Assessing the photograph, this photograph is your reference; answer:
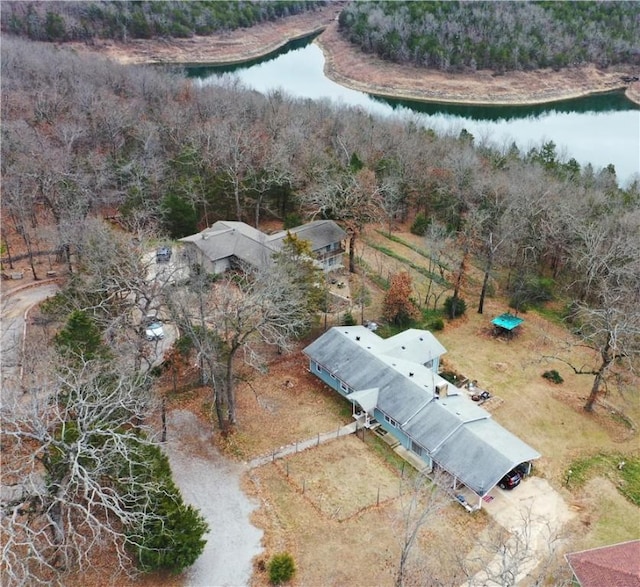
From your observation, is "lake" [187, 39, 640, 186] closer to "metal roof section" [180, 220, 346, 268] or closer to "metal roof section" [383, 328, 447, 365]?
"metal roof section" [180, 220, 346, 268]

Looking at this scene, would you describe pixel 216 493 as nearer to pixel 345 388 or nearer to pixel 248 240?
pixel 345 388

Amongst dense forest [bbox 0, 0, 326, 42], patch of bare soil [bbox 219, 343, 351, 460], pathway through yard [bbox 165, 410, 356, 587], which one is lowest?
patch of bare soil [bbox 219, 343, 351, 460]

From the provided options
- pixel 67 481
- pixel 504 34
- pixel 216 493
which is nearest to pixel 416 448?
pixel 216 493

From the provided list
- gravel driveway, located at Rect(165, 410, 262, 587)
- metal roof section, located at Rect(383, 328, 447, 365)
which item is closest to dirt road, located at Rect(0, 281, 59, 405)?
gravel driveway, located at Rect(165, 410, 262, 587)

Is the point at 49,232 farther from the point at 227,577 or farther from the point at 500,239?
the point at 500,239

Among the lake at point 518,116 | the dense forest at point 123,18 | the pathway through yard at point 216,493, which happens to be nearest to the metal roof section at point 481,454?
the pathway through yard at point 216,493

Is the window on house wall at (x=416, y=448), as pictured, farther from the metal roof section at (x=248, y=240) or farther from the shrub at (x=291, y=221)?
the shrub at (x=291, y=221)
